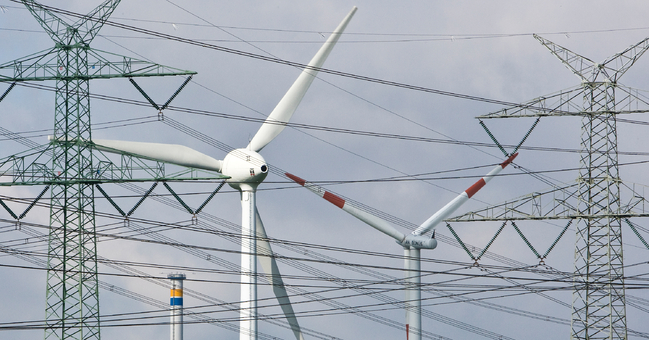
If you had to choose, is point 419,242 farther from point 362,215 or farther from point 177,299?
point 177,299

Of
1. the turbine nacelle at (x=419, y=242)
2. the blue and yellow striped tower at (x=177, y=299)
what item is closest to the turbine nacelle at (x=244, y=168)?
the turbine nacelle at (x=419, y=242)

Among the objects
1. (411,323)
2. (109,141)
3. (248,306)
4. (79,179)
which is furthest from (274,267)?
(79,179)

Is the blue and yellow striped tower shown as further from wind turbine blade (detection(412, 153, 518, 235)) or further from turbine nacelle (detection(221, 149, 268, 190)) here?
turbine nacelle (detection(221, 149, 268, 190))

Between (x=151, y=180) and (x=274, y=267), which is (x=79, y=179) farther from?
(x=274, y=267)

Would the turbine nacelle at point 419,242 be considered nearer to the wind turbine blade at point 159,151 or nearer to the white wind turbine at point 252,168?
the white wind turbine at point 252,168

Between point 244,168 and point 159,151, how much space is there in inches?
356

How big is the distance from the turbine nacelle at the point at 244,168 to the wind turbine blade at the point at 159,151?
10.1 ft

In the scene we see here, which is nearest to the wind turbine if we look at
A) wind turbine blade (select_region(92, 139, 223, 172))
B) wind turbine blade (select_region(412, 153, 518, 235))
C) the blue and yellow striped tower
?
wind turbine blade (select_region(412, 153, 518, 235))

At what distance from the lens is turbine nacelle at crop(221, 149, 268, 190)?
71000 mm

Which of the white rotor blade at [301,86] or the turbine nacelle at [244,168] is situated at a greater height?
the white rotor blade at [301,86]

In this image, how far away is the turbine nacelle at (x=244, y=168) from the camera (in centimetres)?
7100

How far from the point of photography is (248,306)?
233 ft

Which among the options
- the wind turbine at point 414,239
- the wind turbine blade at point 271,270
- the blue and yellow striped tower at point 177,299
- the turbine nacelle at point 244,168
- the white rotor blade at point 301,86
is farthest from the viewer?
the blue and yellow striped tower at point 177,299

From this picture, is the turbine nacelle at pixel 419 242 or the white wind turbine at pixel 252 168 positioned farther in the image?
the turbine nacelle at pixel 419 242
